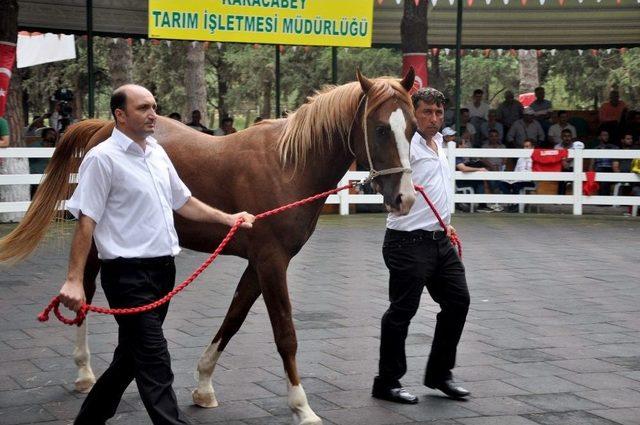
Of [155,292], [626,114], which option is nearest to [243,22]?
[626,114]

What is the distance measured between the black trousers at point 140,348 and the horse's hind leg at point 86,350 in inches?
55.2

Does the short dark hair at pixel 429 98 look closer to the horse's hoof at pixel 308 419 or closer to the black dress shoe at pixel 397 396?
the black dress shoe at pixel 397 396

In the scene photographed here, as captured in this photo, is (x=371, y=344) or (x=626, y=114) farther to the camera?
(x=626, y=114)

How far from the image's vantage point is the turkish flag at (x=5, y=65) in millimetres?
15156

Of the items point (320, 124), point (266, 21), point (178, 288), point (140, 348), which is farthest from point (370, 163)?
point (266, 21)

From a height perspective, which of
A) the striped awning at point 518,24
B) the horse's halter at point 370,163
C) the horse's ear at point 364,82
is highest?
the striped awning at point 518,24

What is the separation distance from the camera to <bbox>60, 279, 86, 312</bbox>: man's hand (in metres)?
4.31

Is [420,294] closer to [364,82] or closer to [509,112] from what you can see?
[364,82]

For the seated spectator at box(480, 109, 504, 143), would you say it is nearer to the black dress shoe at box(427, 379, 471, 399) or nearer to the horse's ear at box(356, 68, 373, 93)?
the black dress shoe at box(427, 379, 471, 399)

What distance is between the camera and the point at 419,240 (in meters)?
5.86

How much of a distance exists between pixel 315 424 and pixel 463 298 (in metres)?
1.28

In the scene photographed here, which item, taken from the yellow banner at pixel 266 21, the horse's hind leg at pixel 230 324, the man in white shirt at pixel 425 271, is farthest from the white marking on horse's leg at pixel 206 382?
the yellow banner at pixel 266 21

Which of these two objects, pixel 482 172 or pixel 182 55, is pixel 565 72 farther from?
pixel 482 172

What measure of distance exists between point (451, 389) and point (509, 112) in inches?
581
